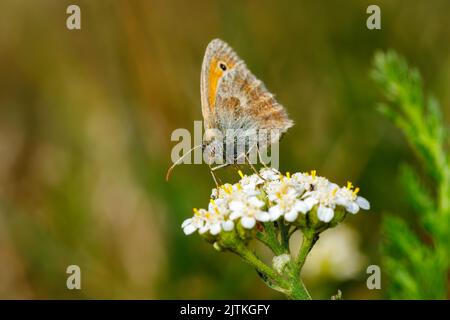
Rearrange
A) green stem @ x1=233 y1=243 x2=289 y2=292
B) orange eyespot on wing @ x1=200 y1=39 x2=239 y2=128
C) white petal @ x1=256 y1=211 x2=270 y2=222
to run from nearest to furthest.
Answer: green stem @ x1=233 y1=243 x2=289 y2=292, white petal @ x1=256 y1=211 x2=270 y2=222, orange eyespot on wing @ x1=200 y1=39 x2=239 y2=128

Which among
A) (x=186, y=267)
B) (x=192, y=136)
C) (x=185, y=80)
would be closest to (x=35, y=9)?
(x=185, y=80)

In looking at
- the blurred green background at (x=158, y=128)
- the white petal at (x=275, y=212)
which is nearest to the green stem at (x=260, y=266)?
the white petal at (x=275, y=212)

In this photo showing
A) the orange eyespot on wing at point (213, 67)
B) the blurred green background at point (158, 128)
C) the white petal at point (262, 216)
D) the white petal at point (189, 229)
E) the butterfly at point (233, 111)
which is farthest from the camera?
the blurred green background at point (158, 128)

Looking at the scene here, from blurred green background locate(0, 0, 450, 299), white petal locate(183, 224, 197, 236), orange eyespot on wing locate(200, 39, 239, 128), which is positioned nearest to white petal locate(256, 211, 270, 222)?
white petal locate(183, 224, 197, 236)

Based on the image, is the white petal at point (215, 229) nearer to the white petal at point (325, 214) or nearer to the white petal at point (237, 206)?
the white petal at point (237, 206)

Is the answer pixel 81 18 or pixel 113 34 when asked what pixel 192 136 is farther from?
pixel 81 18

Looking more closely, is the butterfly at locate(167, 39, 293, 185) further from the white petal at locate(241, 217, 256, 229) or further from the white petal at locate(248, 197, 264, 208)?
the white petal at locate(241, 217, 256, 229)

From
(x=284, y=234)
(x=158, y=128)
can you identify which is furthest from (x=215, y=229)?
(x=158, y=128)
